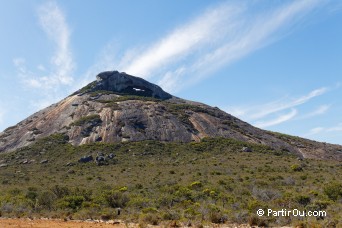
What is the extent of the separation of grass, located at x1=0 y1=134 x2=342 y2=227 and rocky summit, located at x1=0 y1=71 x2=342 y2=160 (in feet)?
13.8

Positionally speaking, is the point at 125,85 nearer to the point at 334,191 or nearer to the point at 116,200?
the point at 116,200

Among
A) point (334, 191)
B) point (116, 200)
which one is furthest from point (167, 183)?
point (334, 191)

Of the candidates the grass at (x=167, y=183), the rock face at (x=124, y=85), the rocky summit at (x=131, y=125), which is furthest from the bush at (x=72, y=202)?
the rock face at (x=124, y=85)

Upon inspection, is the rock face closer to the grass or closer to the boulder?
the boulder

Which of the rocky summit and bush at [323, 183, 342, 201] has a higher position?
the rocky summit

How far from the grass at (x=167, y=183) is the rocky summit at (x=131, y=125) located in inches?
166

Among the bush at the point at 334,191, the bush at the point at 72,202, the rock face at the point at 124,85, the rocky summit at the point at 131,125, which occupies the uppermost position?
the rock face at the point at 124,85

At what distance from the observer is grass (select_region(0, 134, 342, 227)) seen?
23.3m

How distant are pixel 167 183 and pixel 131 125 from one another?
38.5 m

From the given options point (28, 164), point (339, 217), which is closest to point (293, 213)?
point (339, 217)

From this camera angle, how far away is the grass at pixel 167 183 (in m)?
23.3

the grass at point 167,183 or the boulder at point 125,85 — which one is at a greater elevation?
the boulder at point 125,85

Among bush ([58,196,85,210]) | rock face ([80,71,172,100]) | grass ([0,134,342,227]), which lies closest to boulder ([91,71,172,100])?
rock face ([80,71,172,100])

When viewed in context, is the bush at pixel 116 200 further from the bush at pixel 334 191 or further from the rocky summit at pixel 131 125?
the rocky summit at pixel 131 125
